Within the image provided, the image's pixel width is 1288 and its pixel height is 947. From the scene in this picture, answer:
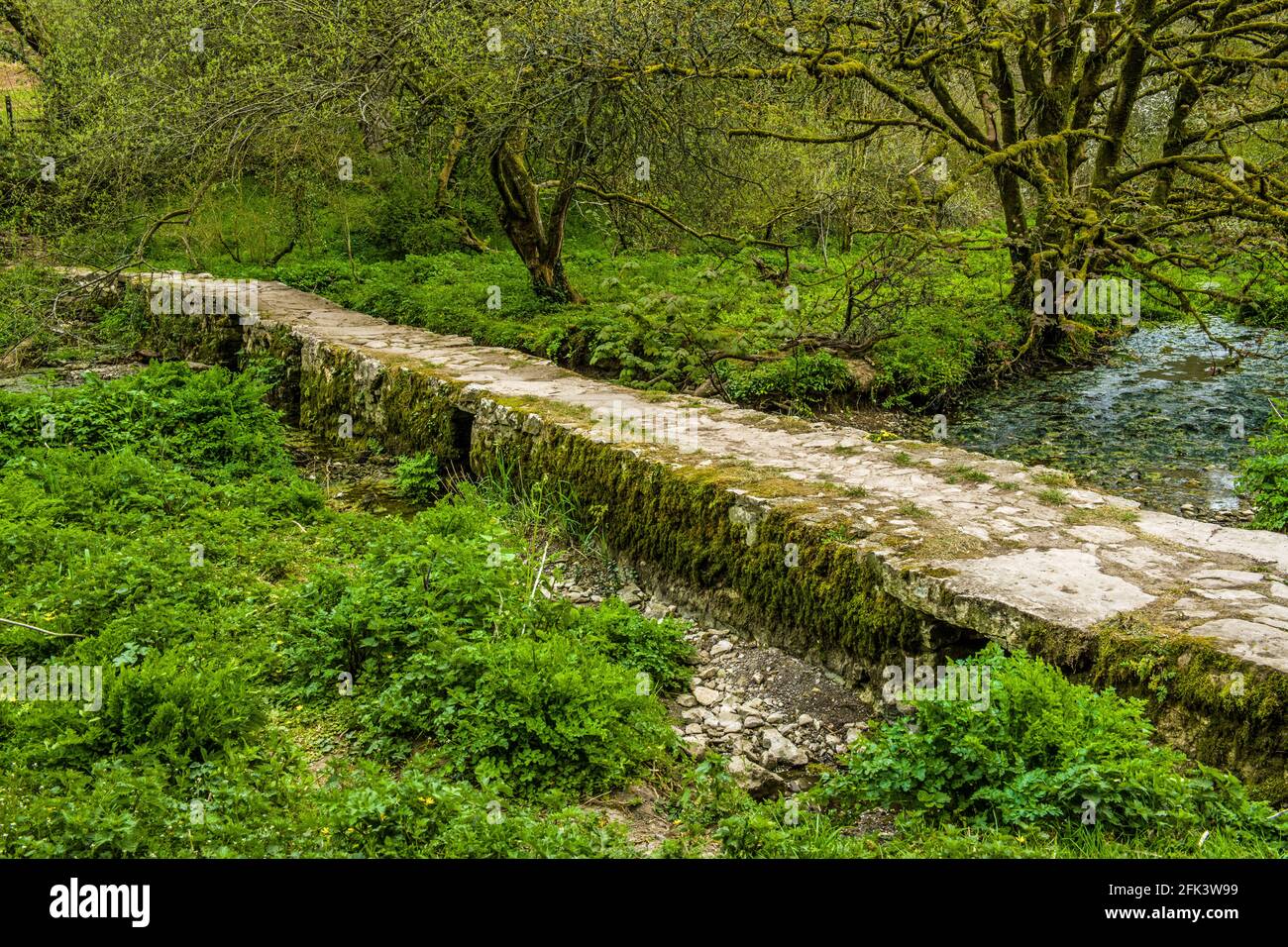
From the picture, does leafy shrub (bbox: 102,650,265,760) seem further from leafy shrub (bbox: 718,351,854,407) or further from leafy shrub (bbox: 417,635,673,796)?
leafy shrub (bbox: 718,351,854,407)

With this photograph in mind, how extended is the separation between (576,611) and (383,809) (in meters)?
2.09

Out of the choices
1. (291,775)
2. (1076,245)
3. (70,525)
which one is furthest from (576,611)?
(1076,245)

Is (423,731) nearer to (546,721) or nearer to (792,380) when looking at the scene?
(546,721)

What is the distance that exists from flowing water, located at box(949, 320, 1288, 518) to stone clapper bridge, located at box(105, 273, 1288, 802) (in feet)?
7.65

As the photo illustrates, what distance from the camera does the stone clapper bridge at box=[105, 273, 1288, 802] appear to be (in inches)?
137

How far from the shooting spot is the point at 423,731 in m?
4.09

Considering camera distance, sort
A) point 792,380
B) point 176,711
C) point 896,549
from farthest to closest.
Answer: point 792,380 < point 896,549 < point 176,711

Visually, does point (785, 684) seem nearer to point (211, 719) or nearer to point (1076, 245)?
point (211, 719)

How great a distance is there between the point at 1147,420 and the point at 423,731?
7519mm

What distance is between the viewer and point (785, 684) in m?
4.75

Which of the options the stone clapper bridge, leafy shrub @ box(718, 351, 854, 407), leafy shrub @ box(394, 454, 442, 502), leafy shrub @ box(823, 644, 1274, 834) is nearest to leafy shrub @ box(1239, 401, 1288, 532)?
the stone clapper bridge

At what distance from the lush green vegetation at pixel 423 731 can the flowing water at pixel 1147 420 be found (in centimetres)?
428

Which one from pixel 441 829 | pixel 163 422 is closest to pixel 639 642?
pixel 441 829

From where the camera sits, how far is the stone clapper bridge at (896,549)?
137 inches
